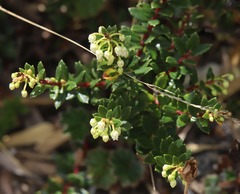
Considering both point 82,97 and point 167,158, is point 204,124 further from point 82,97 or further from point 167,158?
point 82,97

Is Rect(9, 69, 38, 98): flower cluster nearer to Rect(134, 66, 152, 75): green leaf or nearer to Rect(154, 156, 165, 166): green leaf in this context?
Rect(134, 66, 152, 75): green leaf

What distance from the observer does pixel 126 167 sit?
235 cm

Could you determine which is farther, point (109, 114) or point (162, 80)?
point (162, 80)

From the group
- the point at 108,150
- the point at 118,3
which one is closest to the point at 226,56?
the point at 118,3

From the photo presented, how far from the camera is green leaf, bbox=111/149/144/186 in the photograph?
233cm

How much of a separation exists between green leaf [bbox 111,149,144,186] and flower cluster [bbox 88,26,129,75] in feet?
2.81

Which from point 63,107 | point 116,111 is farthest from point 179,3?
point 63,107

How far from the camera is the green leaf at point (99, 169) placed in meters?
2.36

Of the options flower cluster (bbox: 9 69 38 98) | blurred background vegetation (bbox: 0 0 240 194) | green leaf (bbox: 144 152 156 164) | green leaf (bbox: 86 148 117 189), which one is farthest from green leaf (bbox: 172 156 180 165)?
green leaf (bbox: 86 148 117 189)

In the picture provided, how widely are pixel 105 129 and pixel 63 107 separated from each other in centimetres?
119

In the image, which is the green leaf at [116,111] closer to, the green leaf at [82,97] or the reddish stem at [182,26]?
the green leaf at [82,97]

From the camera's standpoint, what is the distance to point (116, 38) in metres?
1.56

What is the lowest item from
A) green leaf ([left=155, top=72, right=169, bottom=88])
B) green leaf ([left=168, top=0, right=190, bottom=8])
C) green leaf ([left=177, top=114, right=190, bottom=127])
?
green leaf ([left=177, top=114, right=190, bottom=127])

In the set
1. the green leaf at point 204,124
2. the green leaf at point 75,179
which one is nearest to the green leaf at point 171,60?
the green leaf at point 204,124
